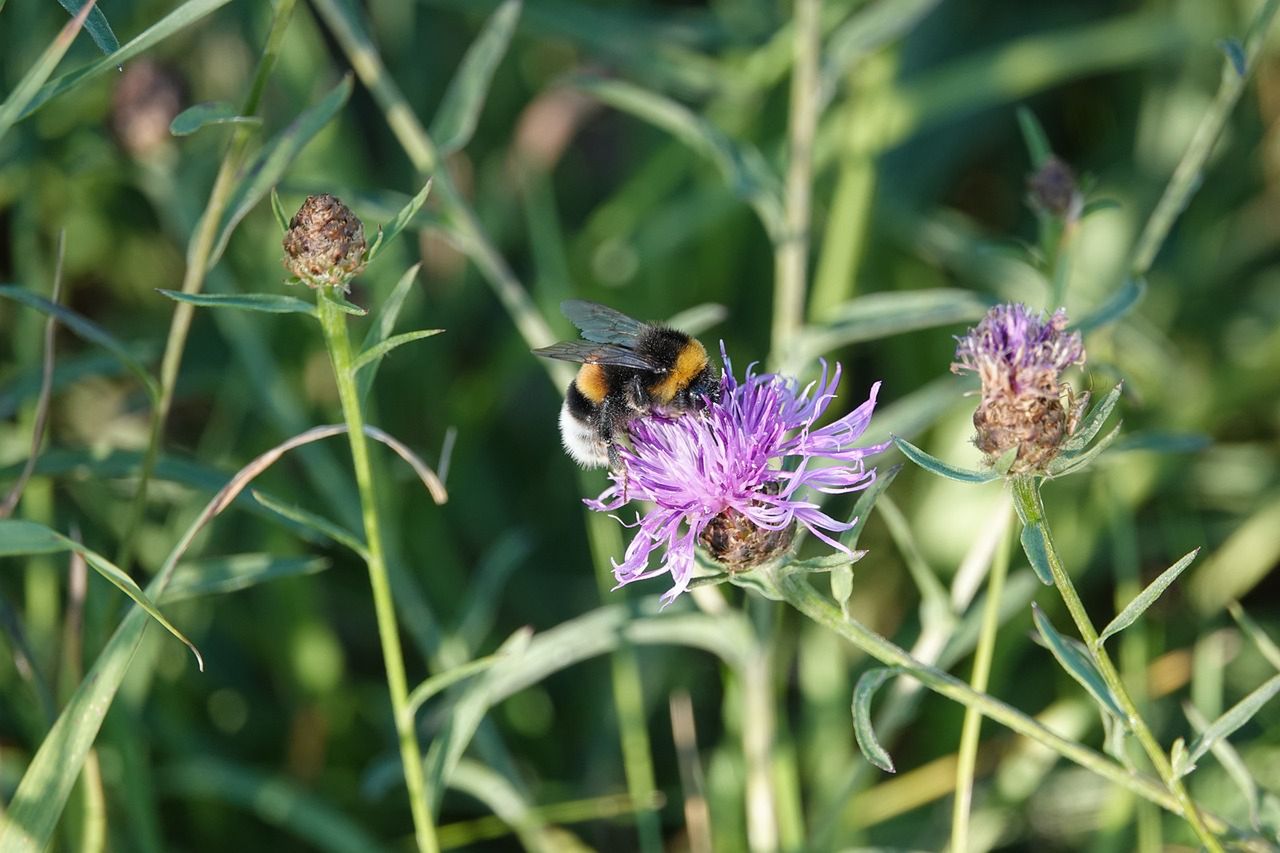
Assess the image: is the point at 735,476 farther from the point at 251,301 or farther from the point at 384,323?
the point at 251,301

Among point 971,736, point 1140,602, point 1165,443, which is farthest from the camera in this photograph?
point 1165,443

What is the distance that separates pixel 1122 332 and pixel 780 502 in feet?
5.47

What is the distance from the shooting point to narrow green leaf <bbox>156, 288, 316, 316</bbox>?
1488mm

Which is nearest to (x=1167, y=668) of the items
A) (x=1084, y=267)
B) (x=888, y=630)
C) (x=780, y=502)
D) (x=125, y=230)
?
(x=888, y=630)

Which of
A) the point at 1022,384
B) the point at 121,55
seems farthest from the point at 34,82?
the point at 1022,384

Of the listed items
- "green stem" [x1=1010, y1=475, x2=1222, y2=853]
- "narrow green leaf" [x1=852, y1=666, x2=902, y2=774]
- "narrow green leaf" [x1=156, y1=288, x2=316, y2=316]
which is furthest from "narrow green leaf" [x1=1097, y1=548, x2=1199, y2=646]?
"narrow green leaf" [x1=156, y1=288, x2=316, y2=316]

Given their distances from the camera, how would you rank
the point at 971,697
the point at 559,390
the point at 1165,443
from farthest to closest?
the point at 559,390, the point at 1165,443, the point at 971,697

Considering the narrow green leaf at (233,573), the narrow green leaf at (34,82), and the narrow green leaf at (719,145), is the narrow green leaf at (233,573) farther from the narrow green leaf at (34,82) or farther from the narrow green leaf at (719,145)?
the narrow green leaf at (719,145)

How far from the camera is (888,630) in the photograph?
313cm

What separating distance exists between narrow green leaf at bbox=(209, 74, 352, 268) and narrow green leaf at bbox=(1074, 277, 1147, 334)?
122 centimetres

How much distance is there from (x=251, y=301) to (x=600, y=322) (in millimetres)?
677

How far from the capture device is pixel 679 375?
191cm

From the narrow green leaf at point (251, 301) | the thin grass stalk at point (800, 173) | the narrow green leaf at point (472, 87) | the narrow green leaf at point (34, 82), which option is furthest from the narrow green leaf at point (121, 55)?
the thin grass stalk at point (800, 173)

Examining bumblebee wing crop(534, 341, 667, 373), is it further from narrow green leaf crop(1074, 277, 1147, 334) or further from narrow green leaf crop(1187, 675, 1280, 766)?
narrow green leaf crop(1187, 675, 1280, 766)
